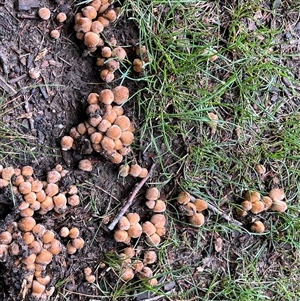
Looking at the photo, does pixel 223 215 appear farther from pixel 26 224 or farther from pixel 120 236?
pixel 26 224

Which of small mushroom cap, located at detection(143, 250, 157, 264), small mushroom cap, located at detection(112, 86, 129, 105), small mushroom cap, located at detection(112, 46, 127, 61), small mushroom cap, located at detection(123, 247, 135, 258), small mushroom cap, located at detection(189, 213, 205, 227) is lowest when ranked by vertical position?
small mushroom cap, located at detection(143, 250, 157, 264)

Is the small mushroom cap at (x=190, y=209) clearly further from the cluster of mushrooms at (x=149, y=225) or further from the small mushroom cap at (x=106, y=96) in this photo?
the small mushroom cap at (x=106, y=96)

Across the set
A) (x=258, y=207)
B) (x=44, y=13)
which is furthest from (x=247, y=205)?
(x=44, y=13)

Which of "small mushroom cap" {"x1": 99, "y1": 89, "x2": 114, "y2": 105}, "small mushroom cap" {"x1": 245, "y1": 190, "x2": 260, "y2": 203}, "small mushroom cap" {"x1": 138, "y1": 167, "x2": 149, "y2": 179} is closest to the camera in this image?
"small mushroom cap" {"x1": 99, "y1": 89, "x2": 114, "y2": 105}

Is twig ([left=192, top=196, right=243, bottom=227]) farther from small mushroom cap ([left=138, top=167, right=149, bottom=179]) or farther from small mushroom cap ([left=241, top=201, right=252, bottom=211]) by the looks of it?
small mushroom cap ([left=138, top=167, right=149, bottom=179])

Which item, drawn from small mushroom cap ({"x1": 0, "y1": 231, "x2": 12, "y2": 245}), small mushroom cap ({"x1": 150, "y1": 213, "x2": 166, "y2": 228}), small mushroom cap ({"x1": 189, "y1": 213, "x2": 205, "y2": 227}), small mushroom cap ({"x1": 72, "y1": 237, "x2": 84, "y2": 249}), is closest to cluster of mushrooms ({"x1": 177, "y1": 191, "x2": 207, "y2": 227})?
small mushroom cap ({"x1": 189, "y1": 213, "x2": 205, "y2": 227})

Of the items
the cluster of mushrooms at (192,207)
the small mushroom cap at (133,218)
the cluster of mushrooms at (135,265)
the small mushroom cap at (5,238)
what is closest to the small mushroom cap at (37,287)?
the small mushroom cap at (5,238)

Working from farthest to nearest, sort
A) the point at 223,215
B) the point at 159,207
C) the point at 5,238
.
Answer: the point at 223,215
the point at 159,207
the point at 5,238
